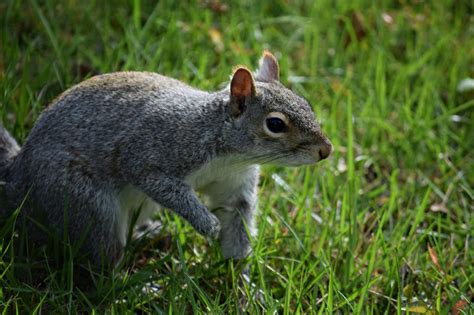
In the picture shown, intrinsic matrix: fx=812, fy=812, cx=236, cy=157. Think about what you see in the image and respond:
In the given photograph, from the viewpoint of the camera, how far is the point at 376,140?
14.0ft

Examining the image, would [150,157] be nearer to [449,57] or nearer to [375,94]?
[375,94]

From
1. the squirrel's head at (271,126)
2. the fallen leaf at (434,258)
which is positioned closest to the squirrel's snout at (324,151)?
the squirrel's head at (271,126)

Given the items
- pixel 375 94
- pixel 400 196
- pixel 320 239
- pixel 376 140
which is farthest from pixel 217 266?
pixel 375 94

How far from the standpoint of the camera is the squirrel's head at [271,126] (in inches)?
121

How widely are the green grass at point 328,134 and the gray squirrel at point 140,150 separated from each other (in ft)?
0.74

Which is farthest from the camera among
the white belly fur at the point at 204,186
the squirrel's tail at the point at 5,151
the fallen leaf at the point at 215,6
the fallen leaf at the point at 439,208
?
the fallen leaf at the point at 215,6

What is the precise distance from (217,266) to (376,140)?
1.41 m

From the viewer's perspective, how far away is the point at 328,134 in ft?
13.7

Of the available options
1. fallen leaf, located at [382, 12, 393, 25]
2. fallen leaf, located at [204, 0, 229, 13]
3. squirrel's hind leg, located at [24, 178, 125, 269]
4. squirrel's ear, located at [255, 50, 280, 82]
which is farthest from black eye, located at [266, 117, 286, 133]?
fallen leaf, located at [382, 12, 393, 25]

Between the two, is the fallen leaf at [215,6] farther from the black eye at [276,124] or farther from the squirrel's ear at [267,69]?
the black eye at [276,124]

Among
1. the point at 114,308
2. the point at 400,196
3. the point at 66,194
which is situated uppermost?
the point at 66,194

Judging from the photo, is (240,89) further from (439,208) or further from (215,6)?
(215,6)

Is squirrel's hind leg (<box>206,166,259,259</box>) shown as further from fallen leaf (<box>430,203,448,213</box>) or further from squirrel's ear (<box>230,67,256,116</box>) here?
fallen leaf (<box>430,203,448,213</box>)

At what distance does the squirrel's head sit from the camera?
10.1 ft
